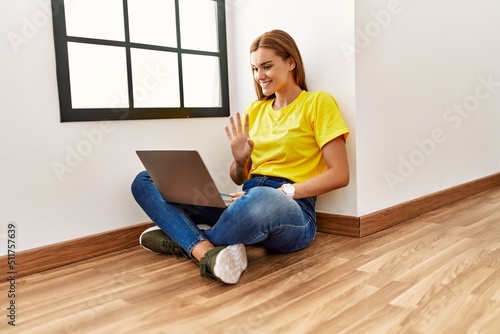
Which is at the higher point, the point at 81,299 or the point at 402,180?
the point at 402,180

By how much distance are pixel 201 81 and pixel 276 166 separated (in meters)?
0.61

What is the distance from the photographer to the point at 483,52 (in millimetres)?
2703

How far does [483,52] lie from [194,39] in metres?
1.77

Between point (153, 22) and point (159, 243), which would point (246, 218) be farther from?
point (153, 22)

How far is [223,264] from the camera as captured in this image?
131cm

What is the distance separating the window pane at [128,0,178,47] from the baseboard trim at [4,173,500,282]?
756mm

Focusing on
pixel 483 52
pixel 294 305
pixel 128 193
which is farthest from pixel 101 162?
pixel 483 52

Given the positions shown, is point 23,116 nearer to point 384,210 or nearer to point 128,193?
point 128,193

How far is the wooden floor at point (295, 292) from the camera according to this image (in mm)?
1055

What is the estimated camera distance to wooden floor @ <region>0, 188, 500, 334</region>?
1055mm

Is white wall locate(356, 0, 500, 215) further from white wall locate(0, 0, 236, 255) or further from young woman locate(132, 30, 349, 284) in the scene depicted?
white wall locate(0, 0, 236, 255)

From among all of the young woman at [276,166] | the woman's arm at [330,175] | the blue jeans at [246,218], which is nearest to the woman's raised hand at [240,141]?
the young woman at [276,166]

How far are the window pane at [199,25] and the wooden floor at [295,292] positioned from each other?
36.6 inches

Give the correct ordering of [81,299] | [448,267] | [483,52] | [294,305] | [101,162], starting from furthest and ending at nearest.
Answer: [483,52] → [101,162] → [448,267] → [81,299] → [294,305]
